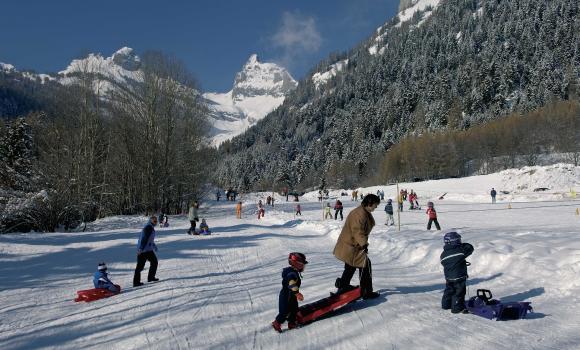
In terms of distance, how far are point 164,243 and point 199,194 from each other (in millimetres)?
22221

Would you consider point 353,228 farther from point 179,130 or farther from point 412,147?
point 412,147

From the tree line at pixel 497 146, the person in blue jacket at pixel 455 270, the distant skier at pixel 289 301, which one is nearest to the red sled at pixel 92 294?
the distant skier at pixel 289 301

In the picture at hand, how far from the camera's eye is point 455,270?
564 centimetres

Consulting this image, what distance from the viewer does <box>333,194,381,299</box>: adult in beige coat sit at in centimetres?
605

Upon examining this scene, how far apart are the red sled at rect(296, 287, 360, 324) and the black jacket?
1.33 metres

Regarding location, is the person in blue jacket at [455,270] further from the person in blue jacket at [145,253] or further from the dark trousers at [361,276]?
the person in blue jacket at [145,253]

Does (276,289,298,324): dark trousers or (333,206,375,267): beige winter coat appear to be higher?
(333,206,375,267): beige winter coat

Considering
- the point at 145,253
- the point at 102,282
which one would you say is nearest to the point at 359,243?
the point at 145,253

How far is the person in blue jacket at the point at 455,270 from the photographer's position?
5609mm

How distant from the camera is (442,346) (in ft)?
14.9

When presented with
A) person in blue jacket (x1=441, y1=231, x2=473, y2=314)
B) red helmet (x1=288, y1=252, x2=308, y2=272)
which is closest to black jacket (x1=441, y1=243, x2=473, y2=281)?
person in blue jacket (x1=441, y1=231, x2=473, y2=314)

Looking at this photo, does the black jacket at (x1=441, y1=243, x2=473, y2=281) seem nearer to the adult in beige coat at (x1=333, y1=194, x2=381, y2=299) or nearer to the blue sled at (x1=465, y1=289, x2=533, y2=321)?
the blue sled at (x1=465, y1=289, x2=533, y2=321)

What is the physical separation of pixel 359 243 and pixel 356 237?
10 cm

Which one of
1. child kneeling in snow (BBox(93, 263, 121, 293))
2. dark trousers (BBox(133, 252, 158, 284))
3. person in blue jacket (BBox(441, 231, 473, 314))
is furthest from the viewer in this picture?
dark trousers (BBox(133, 252, 158, 284))
